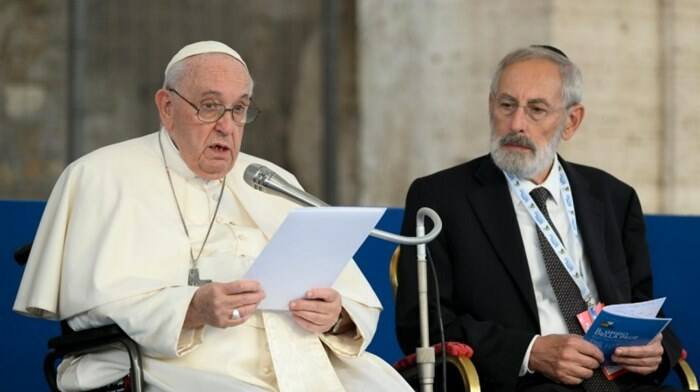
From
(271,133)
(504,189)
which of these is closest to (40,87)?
(271,133)

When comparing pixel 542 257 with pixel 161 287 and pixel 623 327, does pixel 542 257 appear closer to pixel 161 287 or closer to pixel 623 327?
pixel 623 327

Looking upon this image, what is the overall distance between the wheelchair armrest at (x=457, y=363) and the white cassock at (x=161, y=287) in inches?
7.1

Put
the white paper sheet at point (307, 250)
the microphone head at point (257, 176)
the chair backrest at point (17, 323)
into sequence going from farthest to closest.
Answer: the chair backrest at point (17, 323)
the white paper sheet at point (307, 250)
the microphone head at point (257, 176)

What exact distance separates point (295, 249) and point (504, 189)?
1229 millimetres

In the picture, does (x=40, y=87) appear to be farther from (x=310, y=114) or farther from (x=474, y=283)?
(x=474, y=283)

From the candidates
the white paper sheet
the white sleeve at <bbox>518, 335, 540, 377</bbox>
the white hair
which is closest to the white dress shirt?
the white sleeve at <bbox>518, 335, 540, 377</bbox>

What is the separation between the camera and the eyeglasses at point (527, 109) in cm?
524

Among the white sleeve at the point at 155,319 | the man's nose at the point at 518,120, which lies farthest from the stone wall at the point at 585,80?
the white sleeve at the point at 155,319

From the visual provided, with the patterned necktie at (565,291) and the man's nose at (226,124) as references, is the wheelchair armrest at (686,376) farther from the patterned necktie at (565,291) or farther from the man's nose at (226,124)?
the man's nose at (226,124)

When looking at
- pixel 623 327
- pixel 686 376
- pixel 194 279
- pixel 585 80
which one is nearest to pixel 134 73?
pixel 585 80

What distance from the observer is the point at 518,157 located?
520 centimetres

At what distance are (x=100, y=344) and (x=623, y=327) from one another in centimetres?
163

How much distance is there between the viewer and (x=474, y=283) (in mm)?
5113

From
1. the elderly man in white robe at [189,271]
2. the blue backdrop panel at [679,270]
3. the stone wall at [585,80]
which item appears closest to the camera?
the elderly man in white robe at [189,271]
